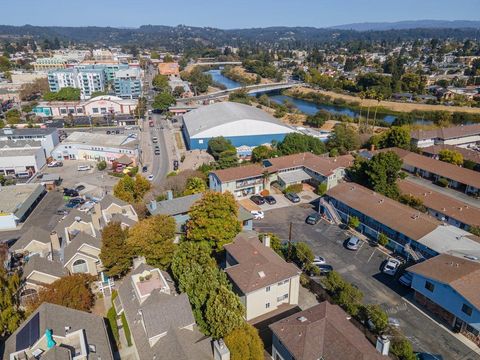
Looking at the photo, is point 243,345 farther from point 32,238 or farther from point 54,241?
point 32,238

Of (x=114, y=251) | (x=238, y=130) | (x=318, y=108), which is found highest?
(x=114, y=251)

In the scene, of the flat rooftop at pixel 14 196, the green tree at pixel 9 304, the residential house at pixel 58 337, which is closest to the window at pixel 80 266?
the green tree at pixel 9 304

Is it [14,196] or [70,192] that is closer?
[14,196]

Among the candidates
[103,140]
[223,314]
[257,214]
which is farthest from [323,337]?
[103,140]

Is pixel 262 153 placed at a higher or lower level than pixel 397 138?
lower

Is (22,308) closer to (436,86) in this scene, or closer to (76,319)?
(76,319)

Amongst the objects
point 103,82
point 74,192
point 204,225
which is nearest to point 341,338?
point 204,225

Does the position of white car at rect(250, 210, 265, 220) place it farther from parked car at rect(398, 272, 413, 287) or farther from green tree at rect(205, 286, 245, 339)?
green tree at rect(205, 286, 245, 339)
